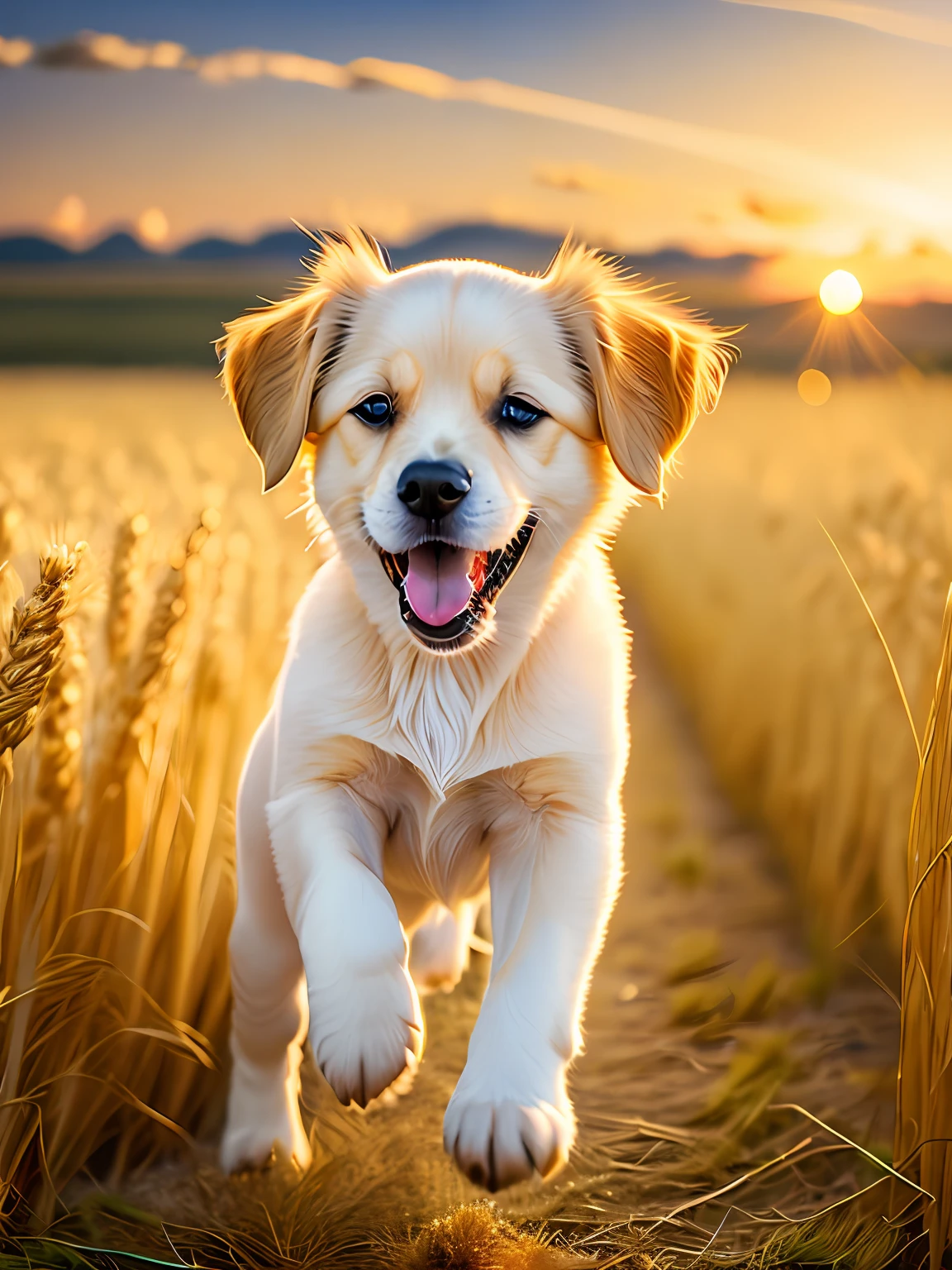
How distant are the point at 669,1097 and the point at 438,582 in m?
1.52

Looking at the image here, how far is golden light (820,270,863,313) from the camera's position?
2.52m

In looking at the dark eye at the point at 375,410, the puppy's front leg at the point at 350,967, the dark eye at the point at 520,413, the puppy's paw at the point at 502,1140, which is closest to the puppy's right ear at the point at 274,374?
the dark eye at the point at 375,410

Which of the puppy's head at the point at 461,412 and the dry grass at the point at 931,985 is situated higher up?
the puppy's head at the point at 461,412

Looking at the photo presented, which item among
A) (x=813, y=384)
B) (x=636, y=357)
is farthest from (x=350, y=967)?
(x=813, y=384)

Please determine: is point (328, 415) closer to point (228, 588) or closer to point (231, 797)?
point (228, 588)

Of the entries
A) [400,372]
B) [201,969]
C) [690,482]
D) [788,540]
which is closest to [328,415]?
[400,372]

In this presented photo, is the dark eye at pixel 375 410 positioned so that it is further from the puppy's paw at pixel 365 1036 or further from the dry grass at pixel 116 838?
the puppy's paw at pixel 365 1036

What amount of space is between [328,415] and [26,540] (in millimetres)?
870

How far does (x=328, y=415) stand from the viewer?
204 cm

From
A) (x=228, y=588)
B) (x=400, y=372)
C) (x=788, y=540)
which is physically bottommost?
(x=228, y=588)

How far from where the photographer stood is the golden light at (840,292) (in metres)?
2.52

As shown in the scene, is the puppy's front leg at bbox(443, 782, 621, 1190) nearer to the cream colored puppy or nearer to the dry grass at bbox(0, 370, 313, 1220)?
the cream colored puppy

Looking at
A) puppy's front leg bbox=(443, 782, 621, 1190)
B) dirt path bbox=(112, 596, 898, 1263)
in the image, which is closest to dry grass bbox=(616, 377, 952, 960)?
dirt path bbox=(112, 596, 898, 1263)

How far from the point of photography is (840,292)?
256cm
